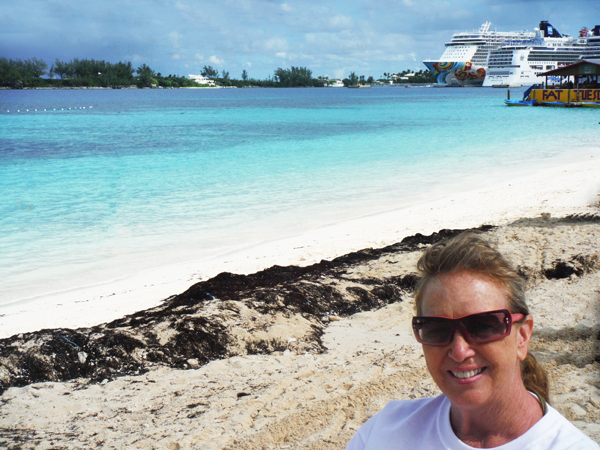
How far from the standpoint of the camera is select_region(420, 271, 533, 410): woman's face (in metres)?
1.19

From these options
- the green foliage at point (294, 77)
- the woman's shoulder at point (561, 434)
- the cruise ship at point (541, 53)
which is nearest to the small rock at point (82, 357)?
the woman's shoulder at point (561, 434)

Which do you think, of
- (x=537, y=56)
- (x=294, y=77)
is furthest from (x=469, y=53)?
(x=294, y=77)

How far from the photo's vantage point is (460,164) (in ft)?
57.9

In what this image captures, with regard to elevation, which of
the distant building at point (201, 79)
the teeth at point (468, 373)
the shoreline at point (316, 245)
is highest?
the distant building at point (201, 79)

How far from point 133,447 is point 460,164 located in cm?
1644

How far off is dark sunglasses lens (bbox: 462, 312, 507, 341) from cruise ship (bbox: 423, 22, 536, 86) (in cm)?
12008

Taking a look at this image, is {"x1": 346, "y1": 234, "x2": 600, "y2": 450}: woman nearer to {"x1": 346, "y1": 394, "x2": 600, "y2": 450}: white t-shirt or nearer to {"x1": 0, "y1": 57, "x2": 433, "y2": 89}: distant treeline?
{"x1": 346, "y1": 394, "x2": 600, "y2": 450}: white t-shirt

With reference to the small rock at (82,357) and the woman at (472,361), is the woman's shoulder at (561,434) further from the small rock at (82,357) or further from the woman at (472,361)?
the small rock at (82,357)

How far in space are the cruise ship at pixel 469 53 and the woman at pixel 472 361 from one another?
4725 inches

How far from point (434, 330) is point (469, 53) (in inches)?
4887

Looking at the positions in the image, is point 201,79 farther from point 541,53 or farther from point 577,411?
point 577,411

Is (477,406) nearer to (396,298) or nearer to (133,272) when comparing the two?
(396,298)

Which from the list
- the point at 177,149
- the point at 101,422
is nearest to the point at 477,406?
the point at 101,422

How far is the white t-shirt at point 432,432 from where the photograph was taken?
111 cm
